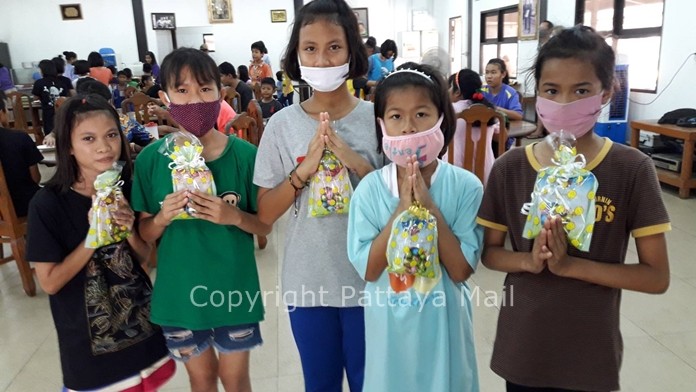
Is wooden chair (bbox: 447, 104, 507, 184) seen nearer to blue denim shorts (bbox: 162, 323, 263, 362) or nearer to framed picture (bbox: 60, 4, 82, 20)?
blue denim shorts (bbox: 162, 323, 263, 362)

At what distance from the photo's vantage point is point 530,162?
1.20m

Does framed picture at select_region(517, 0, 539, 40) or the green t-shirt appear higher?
framed picture at select_region(517, 0, 539, 40)

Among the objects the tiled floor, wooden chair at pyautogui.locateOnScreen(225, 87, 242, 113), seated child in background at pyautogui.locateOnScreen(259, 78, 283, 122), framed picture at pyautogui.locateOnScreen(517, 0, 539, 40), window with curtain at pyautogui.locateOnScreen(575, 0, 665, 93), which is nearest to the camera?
the tiled floor

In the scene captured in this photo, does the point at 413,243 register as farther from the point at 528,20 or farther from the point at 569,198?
the point at 528,20

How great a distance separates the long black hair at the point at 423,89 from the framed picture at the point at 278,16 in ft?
42.5

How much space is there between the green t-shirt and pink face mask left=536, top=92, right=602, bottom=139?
87cm

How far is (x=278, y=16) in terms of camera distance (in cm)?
1340

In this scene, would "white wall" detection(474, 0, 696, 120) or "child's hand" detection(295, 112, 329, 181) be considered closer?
"child's hand" detection(295, 112, 329, 181)

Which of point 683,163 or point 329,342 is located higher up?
point 329,342

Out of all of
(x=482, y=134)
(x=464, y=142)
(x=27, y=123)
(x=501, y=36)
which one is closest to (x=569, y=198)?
(x=482, y=134)

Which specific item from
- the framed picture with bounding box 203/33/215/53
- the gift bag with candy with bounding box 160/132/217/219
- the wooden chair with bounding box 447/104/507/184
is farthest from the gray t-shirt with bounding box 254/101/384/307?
the framed picture with bounding box 203/33/215/53

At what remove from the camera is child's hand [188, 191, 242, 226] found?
1330 millimetres

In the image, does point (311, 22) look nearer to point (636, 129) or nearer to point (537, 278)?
point (537, 278)

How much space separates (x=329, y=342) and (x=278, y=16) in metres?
13.2
